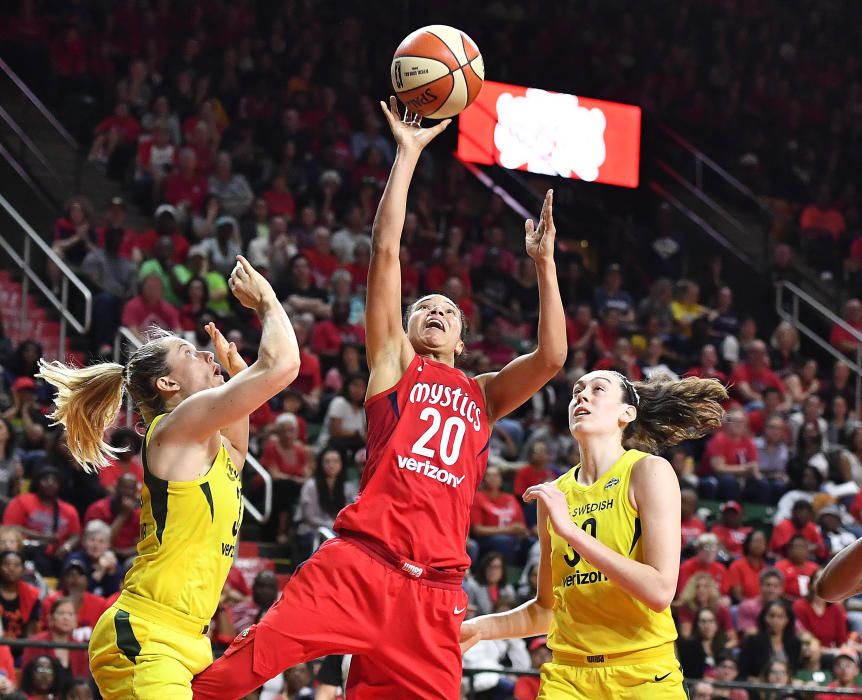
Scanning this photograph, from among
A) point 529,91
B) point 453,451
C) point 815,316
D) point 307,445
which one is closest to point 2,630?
point 307,445

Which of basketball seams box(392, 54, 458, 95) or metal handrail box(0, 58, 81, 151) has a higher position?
metal handrail box(0, 58, 81, 151)

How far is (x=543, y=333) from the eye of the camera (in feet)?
15.7

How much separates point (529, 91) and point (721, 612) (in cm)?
804

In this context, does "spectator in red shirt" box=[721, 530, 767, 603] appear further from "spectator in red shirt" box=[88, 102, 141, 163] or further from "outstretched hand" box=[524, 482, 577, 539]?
"spectator in red shirt" box=[88, 102, 141, 163]

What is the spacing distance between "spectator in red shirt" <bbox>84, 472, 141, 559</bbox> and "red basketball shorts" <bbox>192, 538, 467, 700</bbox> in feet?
14.3

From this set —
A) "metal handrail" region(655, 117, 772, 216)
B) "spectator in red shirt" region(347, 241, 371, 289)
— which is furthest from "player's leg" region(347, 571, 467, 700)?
"metal handrail" region(655, 117, 772, 216)

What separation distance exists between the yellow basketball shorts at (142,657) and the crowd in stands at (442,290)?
7.17 ft

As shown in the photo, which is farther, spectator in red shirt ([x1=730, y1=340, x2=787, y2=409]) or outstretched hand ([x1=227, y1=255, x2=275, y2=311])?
spectator in red shirt ([x1=730, y1=340, x2=787, y2=409])

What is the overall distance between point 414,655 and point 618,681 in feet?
2.34

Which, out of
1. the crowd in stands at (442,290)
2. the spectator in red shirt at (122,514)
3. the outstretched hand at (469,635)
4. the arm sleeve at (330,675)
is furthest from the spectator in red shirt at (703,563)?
the outstretched hand at (469,635)

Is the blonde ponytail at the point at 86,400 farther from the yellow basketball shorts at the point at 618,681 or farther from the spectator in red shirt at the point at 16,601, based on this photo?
the spectator in red shirt at the point at 16,601

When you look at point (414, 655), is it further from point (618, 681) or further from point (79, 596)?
point (79, 596)

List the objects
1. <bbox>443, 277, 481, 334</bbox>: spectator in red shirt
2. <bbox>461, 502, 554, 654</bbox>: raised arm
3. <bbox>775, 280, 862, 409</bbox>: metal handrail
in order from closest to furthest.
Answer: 1. <bbox>461, 502, 554, 654</bbox>: raised arm
2. <bbox>443, 277, 481, 334</bbox>: spectator in red shirt
3. <bbox>775, 280, 862, 409</bbox>: metal handrail

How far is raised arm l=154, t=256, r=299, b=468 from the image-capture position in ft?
13.0
